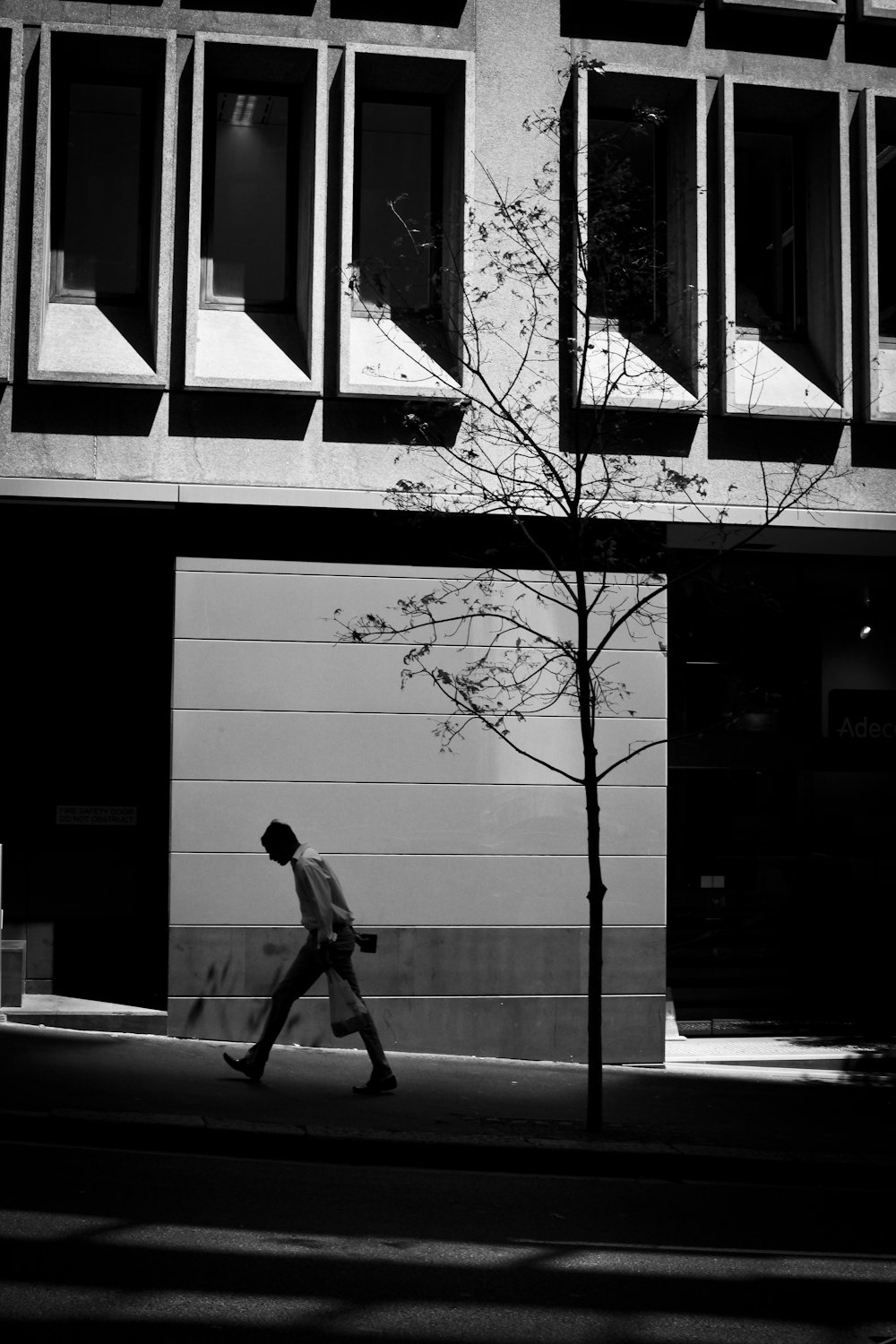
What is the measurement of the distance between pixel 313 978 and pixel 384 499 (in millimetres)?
4170

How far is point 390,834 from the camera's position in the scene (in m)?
12.5

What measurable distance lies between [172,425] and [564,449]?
140 inches

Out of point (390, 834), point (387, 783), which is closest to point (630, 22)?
point (387, 783)

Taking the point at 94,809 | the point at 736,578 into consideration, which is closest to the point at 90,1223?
the point at 94,809

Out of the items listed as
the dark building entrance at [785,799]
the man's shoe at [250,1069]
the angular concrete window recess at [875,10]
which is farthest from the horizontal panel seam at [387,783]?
the angular concrete window recess at [875,10]

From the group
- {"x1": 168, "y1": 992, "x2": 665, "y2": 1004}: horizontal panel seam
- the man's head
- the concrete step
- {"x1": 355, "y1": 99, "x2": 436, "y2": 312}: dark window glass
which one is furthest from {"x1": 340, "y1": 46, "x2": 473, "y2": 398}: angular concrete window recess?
the concrete step

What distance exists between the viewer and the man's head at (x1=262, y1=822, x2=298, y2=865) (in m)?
10.3

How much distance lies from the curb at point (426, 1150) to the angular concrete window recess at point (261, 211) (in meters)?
6.48

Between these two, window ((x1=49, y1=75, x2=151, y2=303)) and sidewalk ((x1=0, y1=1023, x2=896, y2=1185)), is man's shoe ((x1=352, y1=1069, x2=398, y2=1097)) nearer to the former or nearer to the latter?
sidewalk ((x1=0, y1=1023, x2=896, y2=1185))

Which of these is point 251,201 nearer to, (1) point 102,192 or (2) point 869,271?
(1) point 102,192

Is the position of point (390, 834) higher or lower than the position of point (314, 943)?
higher

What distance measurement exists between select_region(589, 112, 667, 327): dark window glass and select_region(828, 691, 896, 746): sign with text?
169 inches

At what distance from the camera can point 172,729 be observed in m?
12.2

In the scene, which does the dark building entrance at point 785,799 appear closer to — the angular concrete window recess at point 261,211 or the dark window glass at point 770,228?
the dark window glass at point 770,228
